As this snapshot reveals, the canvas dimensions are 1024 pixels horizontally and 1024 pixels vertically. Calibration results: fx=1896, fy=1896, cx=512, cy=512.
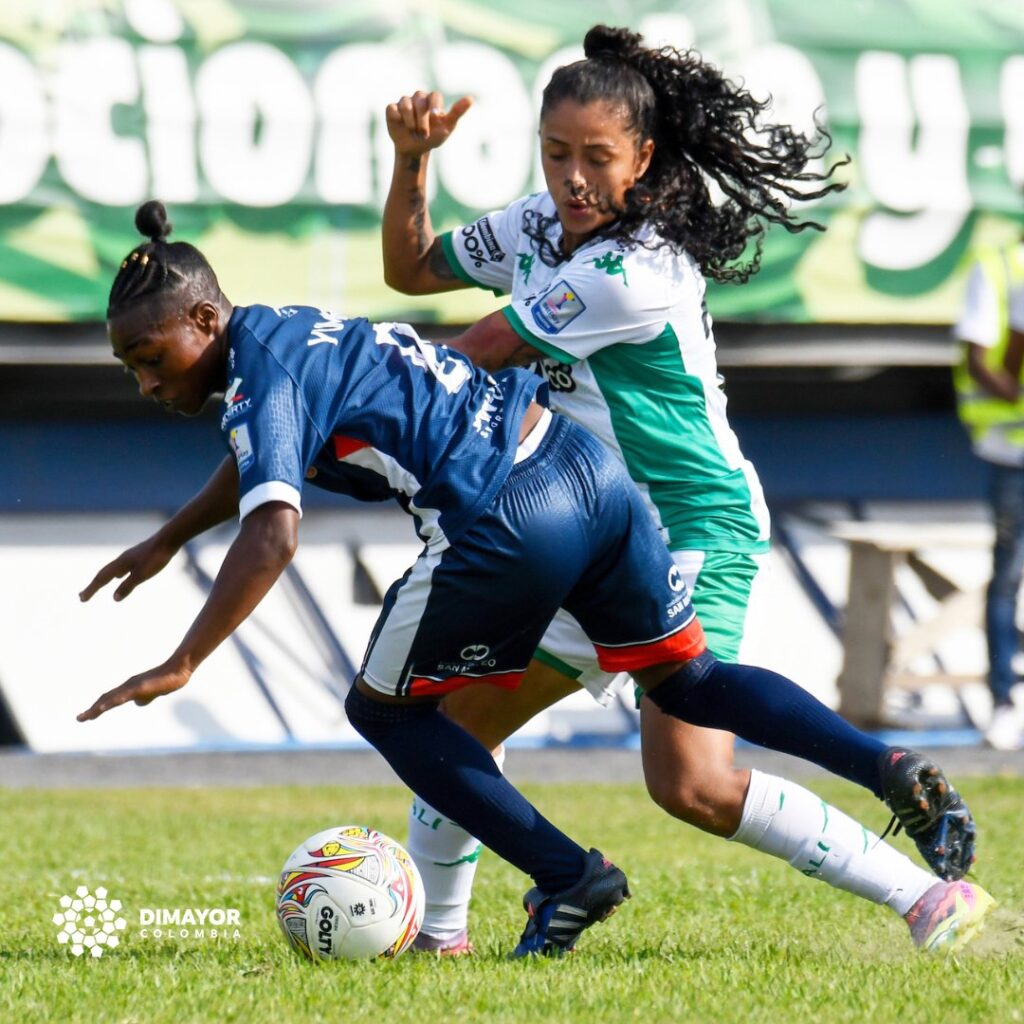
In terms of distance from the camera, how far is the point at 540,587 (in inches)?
161

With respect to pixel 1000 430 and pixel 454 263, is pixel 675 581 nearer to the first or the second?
pixel 454 263

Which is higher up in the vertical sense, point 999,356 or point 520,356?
point 520,356

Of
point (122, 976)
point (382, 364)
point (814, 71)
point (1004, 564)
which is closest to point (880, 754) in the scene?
point (382, 364)

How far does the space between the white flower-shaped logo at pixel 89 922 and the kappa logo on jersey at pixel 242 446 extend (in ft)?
4.79

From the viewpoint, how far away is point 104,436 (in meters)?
11.7

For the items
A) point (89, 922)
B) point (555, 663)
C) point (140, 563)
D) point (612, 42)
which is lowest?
point (89, 922)

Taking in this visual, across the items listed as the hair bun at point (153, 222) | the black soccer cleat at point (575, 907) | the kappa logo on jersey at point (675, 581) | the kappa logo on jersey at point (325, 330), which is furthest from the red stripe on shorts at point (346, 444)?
the black soccer cleat at point (575, 907)

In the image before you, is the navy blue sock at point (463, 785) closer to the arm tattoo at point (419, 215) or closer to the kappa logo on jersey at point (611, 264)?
the kappa logo on jersey at point (611, 264)

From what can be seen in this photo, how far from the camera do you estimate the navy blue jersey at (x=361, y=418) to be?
3.88m

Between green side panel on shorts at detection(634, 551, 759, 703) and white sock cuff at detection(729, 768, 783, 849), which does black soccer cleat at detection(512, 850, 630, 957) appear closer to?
white sock cuff at detection(729, 768, 783, 849)

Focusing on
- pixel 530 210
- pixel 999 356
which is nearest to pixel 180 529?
pixel 530 210

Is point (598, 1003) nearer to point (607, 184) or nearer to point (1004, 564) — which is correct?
point (607, 184)

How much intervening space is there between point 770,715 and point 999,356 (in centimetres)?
701

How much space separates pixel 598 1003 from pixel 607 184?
194 cm
